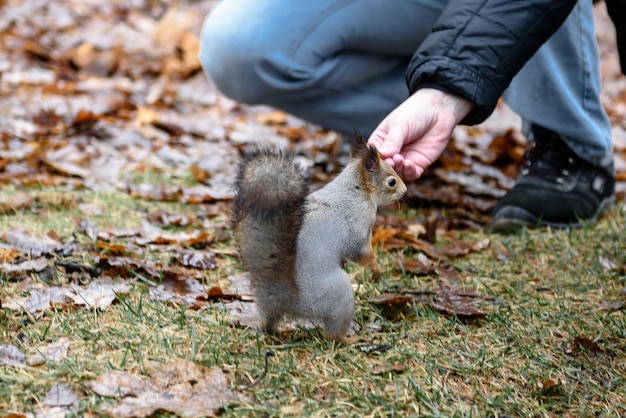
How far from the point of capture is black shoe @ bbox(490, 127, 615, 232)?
11.2 feet

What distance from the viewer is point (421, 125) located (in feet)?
8.23

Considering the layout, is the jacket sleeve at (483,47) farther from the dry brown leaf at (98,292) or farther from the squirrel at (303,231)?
the dry brown leaf at (98,292)

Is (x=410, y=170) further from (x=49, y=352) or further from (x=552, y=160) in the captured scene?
(x=552, y=160)

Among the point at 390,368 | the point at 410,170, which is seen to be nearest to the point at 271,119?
the point at 410,170

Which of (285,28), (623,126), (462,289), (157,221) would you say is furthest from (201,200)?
(623,126)

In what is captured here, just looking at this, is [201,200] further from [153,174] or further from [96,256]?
[96,256]

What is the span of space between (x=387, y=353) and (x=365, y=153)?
1.86 feet

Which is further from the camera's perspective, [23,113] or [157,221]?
[23,113]

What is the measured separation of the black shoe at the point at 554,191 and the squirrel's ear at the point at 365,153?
1522 millimetres

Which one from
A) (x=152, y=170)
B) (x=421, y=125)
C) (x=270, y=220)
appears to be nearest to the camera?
(x=270, y=220)

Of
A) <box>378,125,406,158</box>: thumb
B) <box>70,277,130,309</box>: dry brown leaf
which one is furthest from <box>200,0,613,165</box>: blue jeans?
<box>70,277,130,309</box>: dry brown leaf

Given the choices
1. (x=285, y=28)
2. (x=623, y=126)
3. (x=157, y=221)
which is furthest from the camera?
(x=623, y=126)

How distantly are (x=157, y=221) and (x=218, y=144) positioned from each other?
1.96 m

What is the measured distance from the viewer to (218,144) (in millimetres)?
5258
